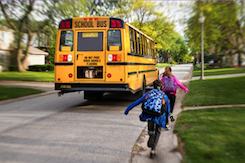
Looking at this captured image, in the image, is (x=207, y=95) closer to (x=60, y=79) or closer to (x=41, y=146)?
(x=60, y=79)

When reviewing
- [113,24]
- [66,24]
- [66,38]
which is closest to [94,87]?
[66,38]

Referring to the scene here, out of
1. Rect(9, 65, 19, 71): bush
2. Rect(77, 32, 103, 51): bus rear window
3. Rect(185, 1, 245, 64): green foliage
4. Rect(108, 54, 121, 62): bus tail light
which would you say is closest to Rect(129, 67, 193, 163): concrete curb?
Rect(185, 1, 245, 64): green foliage

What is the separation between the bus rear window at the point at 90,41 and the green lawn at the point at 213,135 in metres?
3.87

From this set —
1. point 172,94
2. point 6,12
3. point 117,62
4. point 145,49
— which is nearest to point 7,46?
point 6,12

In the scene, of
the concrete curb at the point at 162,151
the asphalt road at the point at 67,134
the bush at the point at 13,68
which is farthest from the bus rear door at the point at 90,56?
the bush at the point at 13,68

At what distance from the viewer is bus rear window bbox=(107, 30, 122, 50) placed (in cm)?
929

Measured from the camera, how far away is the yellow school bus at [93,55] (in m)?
9.25

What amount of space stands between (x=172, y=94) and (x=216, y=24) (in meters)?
2.74

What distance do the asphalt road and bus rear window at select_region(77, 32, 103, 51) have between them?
2.26m

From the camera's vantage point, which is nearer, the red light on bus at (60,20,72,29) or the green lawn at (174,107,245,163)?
the green lawn at (174,107,245,163)

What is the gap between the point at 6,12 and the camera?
23.2m

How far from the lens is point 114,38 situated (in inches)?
368

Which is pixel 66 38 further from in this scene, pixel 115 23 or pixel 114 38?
pixel 115 23

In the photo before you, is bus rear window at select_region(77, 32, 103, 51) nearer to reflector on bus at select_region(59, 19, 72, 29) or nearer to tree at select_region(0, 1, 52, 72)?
reflector on bus at select_region(59, 19, 72, 29)
